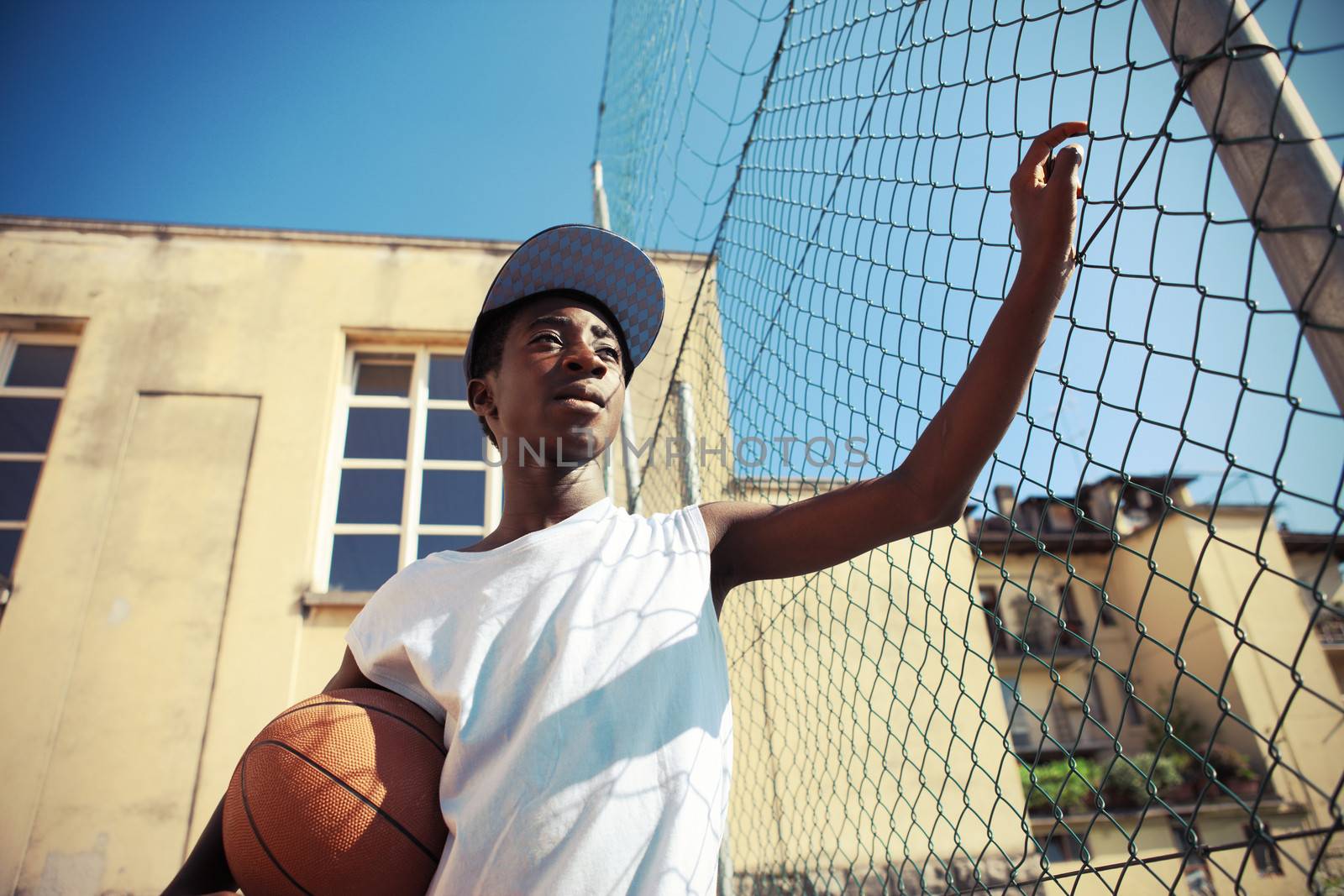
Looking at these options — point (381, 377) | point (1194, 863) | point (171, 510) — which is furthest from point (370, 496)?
point (1194, 863)

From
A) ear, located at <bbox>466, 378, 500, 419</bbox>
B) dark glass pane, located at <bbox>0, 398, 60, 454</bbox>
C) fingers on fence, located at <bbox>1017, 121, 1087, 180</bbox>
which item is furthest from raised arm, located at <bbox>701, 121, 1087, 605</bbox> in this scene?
dark glass pane, located at <bbox>0, 398, 60, 454</bbox>

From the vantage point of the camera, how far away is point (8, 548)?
597 centimetres

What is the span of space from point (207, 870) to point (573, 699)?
0.89 m

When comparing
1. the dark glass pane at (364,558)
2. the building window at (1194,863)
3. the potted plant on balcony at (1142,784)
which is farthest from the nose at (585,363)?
the potted plant on balcony at (1142,784)

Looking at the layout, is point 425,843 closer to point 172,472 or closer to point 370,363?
point 172,472

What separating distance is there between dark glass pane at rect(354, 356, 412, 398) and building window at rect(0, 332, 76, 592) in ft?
7.07

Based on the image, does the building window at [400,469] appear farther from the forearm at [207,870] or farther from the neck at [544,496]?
the forearm at [207,870]

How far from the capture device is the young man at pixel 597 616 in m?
1.24

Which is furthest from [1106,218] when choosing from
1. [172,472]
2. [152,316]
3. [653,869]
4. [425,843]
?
[152,316]

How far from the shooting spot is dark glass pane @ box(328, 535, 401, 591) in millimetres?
5965

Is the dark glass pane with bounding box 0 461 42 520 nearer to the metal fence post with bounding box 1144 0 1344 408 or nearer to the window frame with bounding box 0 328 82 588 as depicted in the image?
the window frame with bounding box 0 328 82 588

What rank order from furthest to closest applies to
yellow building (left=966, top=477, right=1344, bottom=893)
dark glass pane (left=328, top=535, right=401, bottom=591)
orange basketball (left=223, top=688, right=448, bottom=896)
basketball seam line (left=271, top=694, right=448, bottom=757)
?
yellow building (left=966, top=477, right=1344, bottom=893), dark glass pane (left=328, top=535, right=401, bottom=591), basketball seam line (left=271, top=694, right=448, bottom=757), orange basketball (left=223, top=688, right=448, bottom=896)

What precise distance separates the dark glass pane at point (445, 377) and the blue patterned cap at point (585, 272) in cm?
472

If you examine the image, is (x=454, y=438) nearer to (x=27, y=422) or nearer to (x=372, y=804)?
(x=27, y=422)
